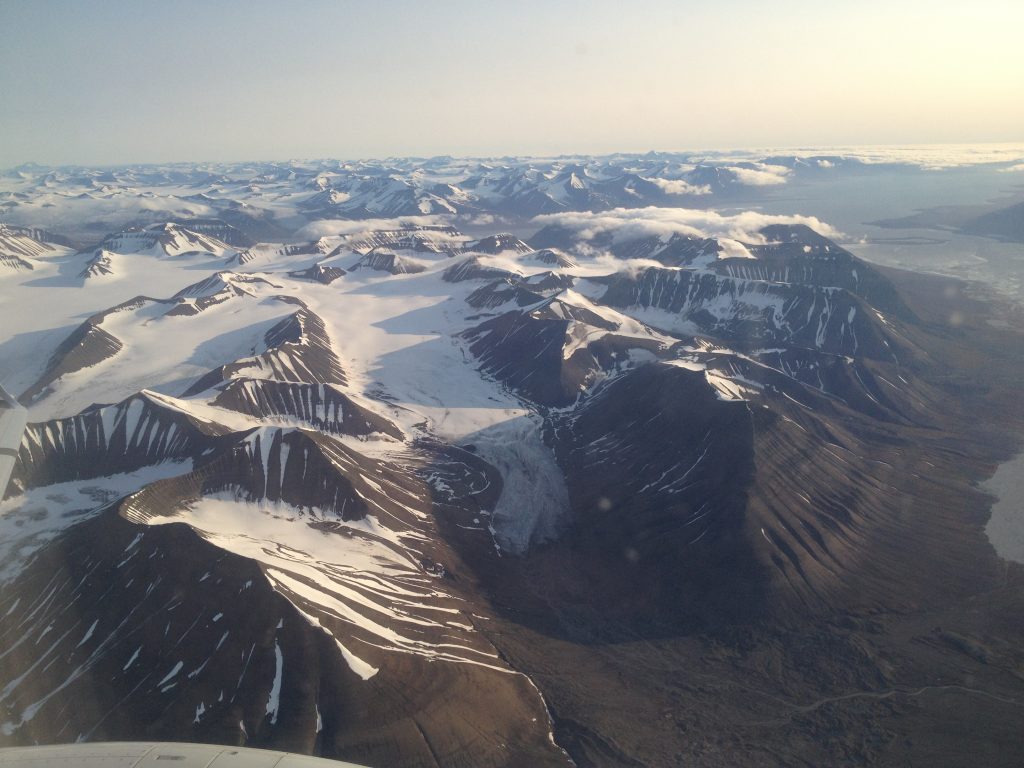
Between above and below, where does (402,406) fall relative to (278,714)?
below

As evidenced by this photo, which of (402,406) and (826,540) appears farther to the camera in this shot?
(402,406)

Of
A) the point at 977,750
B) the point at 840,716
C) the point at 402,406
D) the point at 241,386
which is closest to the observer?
the point at 977,750

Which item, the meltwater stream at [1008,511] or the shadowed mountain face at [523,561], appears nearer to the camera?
the shadowed mountain face at [523,561]

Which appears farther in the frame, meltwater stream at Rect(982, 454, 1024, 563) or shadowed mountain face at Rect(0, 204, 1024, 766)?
meltwater stream at Rect(982, 454, 1024, 563)

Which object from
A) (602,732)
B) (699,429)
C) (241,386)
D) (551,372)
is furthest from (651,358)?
(602,732)

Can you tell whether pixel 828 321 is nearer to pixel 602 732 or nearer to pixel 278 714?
pixel 602 732

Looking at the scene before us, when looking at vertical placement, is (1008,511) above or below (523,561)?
above

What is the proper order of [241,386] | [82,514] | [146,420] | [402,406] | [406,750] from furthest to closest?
[402,406], [241,386], [146,420], [82,514], [406,750]

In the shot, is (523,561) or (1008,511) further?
(1008,511)
